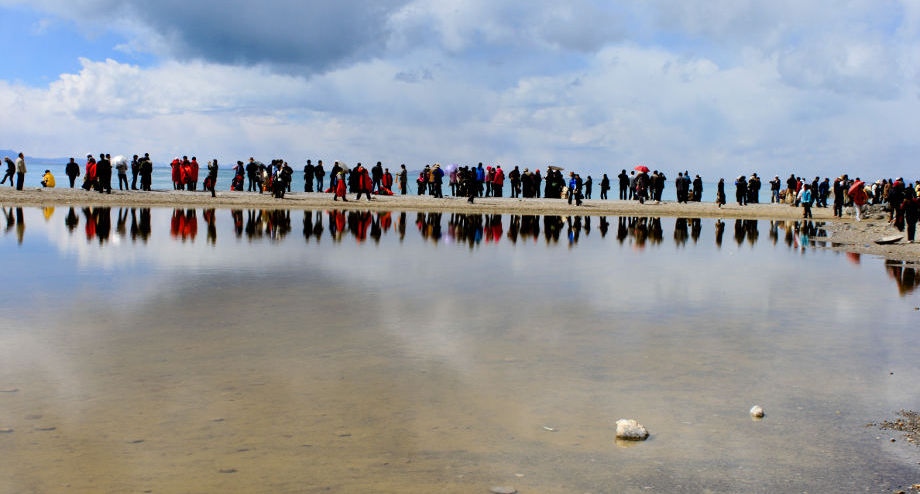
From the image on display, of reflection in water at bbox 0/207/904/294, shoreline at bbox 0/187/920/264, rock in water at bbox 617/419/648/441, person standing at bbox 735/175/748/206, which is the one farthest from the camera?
person standing at bbox 735/175/748/206

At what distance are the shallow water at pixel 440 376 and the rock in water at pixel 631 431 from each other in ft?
0.43

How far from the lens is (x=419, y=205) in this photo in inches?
1679

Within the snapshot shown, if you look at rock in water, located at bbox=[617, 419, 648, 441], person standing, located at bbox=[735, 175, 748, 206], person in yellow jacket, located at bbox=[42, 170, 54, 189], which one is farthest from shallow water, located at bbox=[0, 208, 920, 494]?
person standing, located at bbox=[735, 175, 748, 206]

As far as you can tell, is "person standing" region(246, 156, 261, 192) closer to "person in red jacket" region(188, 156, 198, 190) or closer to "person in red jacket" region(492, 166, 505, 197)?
"person in red jacket" region(188, 156, 198, 190)

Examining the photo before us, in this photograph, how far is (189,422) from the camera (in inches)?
254

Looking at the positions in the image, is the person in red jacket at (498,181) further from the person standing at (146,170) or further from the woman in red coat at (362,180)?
the person standing at (146,170)

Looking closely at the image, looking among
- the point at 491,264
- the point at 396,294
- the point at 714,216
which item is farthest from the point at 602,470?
the point at 714,216

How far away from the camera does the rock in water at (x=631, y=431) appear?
6.33m

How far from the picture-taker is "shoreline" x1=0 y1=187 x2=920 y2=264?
128ft

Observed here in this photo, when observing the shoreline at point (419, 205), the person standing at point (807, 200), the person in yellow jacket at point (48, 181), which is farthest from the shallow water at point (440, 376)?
the person in yellow jacket at point (48, 181)

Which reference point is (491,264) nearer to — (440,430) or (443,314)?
(443,314)

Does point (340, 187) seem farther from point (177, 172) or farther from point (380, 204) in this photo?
point (177, 172)

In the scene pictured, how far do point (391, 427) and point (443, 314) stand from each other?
4976 millimetres

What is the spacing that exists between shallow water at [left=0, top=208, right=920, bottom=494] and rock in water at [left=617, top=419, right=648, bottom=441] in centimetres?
13
